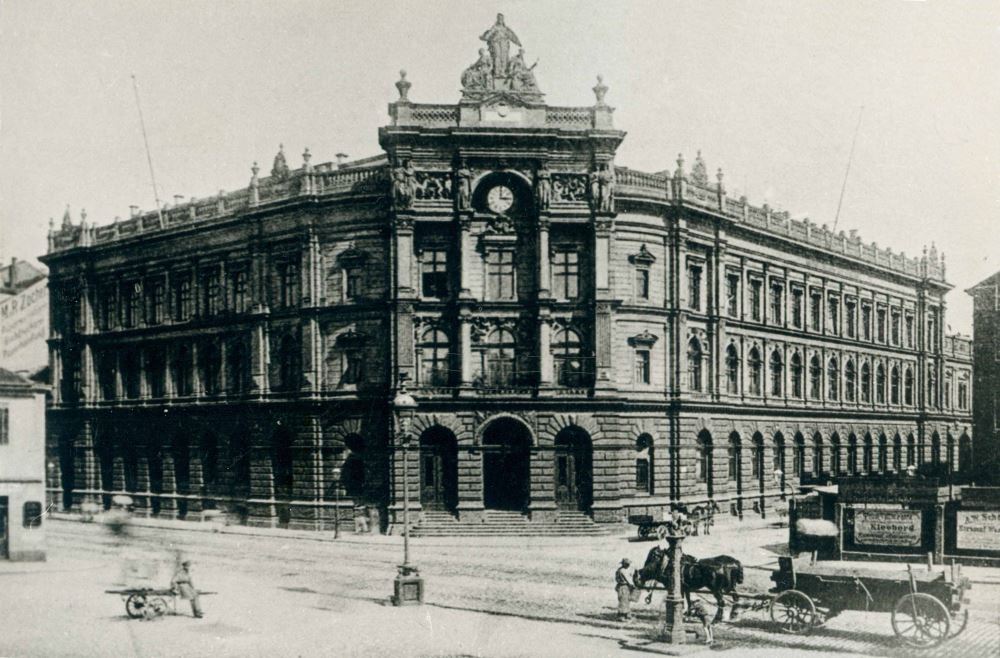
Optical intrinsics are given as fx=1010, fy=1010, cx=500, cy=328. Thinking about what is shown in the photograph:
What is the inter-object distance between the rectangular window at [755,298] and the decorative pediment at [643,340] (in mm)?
9767

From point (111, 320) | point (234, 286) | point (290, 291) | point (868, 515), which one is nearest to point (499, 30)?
point (290, 291)

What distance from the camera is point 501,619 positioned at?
869 inches

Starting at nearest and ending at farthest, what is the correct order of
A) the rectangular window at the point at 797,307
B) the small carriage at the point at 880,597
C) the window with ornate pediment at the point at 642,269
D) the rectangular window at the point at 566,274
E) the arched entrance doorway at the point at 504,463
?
the small carriage at the point at 880,597 → the arched entrance doorway at the point at 504,463 → the rectangular window at the point at 566,274 → the window with ornate pediment at the point at 642,269 → the rectangular window at the point at 797,307

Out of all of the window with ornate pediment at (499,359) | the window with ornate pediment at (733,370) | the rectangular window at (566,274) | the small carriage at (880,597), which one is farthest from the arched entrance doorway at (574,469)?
the small carriage at (880,597)

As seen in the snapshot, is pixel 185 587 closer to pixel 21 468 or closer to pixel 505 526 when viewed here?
pixel 21 468

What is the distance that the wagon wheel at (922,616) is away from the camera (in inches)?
717

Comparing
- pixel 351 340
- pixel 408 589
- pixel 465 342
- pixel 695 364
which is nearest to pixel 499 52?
pixel 465 342

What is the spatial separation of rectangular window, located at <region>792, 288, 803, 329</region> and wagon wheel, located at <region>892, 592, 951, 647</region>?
36.0 meters

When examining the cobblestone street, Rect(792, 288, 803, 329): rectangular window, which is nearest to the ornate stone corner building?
Rect(792, 288, 803, 329): rectangular window

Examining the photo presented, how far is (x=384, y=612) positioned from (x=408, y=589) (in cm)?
105

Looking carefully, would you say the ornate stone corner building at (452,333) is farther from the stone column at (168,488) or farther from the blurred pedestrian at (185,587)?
the blurred pedestrian at (185,587)

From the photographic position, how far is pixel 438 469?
39.6 metres

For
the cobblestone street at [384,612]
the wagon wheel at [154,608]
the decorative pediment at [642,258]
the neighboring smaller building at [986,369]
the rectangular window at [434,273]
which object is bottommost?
the cobblestone street at [384,612]

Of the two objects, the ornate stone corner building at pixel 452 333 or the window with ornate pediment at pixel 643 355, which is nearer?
the ornate stone corner building at pixel 452 333
